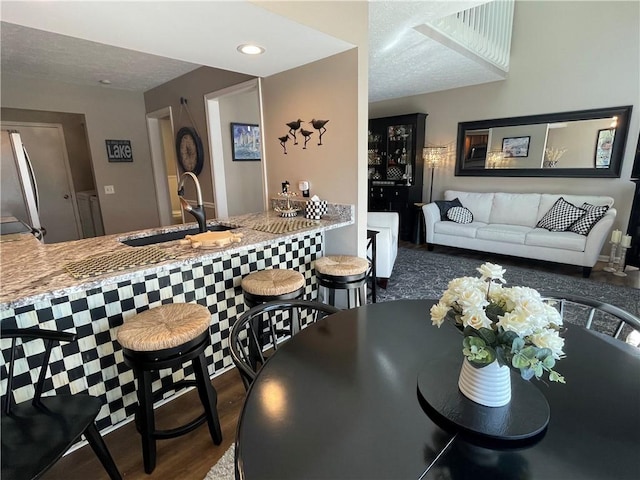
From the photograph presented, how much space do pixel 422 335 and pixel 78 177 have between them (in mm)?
5993

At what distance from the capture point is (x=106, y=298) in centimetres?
160

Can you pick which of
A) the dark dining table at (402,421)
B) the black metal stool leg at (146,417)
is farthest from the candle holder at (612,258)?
the black metal stool leg at (146,417)

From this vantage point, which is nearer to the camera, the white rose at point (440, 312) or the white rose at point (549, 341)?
the white rose at point (549, 341)

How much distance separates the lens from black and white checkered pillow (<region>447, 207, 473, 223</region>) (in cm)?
491

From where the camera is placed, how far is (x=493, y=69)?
443 centimetres

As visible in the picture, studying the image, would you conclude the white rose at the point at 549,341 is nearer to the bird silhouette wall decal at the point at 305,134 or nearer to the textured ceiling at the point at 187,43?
the textured ceiling at the point at 187,43

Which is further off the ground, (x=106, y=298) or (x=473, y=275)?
(x=106, y=298)

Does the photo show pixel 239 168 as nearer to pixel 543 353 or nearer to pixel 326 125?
pixel 326 125

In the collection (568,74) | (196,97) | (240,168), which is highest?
(568,74)

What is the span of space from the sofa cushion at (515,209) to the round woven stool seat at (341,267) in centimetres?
354

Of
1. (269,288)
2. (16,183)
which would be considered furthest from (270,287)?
(16,183)

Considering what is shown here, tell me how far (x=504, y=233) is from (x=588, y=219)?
35.0 inches

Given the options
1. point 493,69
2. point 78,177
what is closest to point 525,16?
point 493,69

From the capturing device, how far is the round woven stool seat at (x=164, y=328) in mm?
1299
